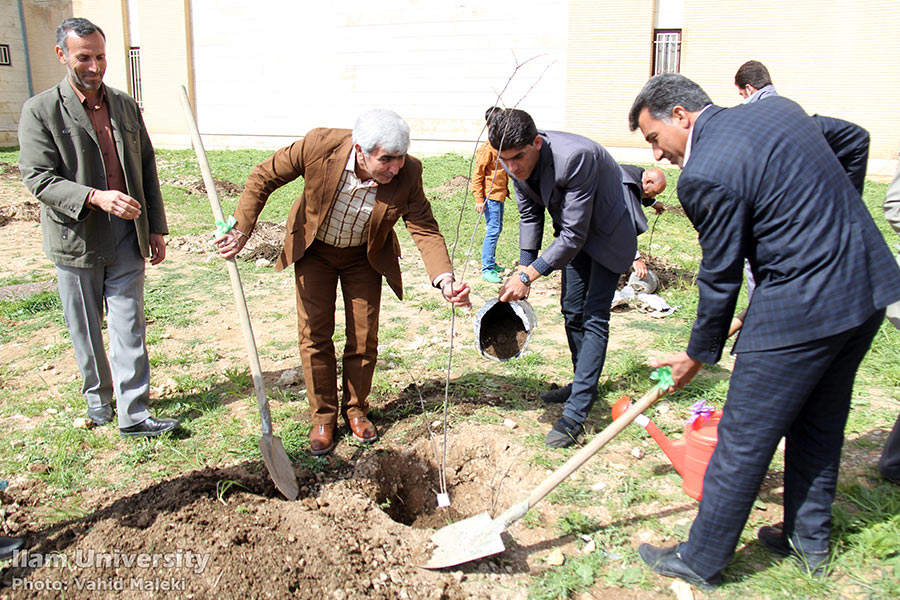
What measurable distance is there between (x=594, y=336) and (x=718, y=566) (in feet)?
4.73

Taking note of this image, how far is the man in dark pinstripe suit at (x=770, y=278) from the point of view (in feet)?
6.95

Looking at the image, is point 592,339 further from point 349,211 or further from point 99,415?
point 99,415

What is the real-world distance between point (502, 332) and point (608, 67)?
1391 centimetres

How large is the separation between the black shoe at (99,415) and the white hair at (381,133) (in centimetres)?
231

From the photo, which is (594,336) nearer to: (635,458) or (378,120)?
(635,458)

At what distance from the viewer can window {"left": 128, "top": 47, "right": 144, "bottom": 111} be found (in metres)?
22.5

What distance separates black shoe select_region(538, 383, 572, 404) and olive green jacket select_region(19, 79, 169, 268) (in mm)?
2610

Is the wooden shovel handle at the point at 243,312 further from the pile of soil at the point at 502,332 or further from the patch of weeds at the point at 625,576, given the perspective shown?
the patch of weeds at the point at 625,576

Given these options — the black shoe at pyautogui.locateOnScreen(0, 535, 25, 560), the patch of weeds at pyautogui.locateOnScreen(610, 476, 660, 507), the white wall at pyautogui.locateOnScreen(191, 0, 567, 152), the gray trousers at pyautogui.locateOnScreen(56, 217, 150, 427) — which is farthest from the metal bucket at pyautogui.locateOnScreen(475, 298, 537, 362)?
the white wall at pyautogui.locateOnScreen(191, 0, 567, 152)

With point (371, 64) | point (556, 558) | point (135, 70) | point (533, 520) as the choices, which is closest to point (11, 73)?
point (135, 70)

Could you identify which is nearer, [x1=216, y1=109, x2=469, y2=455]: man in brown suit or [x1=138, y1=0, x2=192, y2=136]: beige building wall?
[x1=216, y1=109, x2=469, y2=455]: man in brown suit

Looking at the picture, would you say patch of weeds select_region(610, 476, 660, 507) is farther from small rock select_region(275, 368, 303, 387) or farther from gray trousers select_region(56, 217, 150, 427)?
gray trousers select_region(56, 217, 150, 427)

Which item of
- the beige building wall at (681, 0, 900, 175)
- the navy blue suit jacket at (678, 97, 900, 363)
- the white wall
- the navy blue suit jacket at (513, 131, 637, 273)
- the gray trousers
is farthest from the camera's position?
the white wall

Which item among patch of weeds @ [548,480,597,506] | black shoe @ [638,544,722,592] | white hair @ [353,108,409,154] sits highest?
white hair @ [353,108,409,154]
